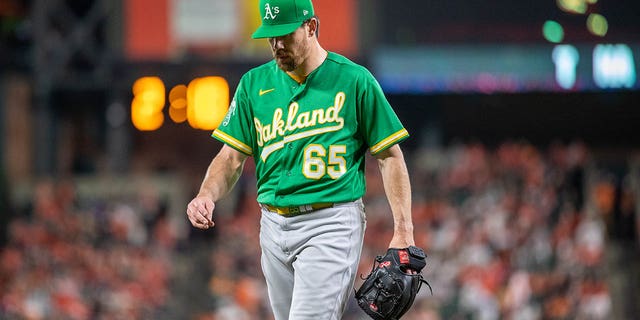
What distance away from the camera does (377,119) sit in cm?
419

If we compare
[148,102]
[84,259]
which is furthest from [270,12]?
[148,102]

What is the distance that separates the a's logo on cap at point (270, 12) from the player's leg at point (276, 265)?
2.45ft

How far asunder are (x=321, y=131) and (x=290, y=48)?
329 millimetres

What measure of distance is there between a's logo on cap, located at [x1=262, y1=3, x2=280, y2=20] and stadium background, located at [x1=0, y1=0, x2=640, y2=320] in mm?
7835

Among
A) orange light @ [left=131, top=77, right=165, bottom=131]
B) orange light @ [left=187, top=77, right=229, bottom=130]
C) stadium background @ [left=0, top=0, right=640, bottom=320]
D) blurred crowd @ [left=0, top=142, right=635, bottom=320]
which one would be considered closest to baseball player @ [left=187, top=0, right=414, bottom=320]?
blurred crowd @ [left=0, top=142, right=635, bottom=320]

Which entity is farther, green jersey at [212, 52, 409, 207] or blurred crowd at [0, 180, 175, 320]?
blurred crowd at [0, 180, 175, 320]

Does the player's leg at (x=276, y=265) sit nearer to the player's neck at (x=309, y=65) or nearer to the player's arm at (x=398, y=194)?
the player's arm at (x=398, y=194)

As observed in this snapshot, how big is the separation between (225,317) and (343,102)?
905 cm

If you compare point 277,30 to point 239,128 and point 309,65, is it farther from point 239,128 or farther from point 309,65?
point 239,128

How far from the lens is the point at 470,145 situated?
53.8 ft

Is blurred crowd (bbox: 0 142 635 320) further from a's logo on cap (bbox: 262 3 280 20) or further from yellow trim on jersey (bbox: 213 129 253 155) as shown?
a's logo on cap (bbox: 262 3 280 20)

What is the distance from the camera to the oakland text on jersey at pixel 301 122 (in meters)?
4.16

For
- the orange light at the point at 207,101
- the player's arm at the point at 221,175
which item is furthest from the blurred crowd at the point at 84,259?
the player's arm at the point at 221,175

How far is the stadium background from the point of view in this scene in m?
12.2
